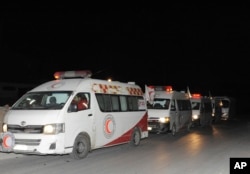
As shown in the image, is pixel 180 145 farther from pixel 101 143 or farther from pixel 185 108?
pixel 185 108

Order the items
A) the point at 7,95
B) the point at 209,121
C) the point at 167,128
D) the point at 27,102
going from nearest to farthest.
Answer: the point at 27,102 → the point at 167,128 → the point at 209,121 → the point at 7,95

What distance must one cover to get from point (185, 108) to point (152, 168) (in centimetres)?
1231

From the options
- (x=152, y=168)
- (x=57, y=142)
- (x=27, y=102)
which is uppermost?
(x=27, y=102)

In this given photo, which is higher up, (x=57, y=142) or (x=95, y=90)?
(x=95, y=90)

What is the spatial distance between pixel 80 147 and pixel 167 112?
329 inches

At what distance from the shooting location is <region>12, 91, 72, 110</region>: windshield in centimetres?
1126

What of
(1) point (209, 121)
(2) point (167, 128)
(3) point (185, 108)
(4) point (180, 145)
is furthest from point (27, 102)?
(1) point (209, 121)

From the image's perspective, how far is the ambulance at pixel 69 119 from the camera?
410 inches

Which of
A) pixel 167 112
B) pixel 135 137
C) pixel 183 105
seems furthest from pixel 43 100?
pixel 183 105

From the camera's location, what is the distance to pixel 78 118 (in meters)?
11.2

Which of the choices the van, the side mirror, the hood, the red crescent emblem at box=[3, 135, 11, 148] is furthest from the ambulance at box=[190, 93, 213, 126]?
the red crescent emblem at box=[3, 135, 11, 148]

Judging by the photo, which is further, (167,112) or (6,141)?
(167,112)

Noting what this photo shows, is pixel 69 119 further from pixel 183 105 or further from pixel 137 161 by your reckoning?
pixel 183 105

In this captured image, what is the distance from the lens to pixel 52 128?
408 inches
